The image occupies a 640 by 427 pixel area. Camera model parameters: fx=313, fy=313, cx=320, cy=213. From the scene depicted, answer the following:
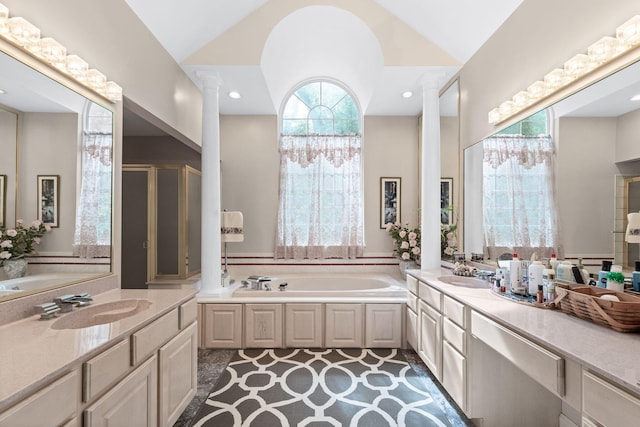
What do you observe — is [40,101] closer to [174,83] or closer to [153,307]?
[153,307]

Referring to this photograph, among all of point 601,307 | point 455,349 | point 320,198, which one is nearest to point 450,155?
point 320,198

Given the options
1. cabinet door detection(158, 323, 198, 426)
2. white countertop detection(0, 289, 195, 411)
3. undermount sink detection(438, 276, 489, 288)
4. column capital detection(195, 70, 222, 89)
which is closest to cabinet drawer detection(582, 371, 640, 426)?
undermount sink detection(438, 276, 489, 288)

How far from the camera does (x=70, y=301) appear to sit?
1.57 metres

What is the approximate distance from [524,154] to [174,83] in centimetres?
295

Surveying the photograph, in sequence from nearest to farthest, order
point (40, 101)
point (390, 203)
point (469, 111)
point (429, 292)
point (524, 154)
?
1. point (40, 101)
2. point (524, 154)
3. point (429, 292)
4. point (469, 111)
5. point (390, 203)

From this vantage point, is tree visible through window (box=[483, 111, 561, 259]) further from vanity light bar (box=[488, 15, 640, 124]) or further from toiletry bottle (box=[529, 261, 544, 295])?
toiletry bottle (box=[529, 261, 544, 295])

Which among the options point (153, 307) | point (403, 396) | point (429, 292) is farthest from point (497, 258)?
point (153, 307)

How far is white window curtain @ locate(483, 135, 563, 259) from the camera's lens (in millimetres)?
1921

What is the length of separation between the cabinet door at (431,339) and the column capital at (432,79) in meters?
2.09

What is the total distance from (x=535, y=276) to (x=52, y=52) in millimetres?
2805

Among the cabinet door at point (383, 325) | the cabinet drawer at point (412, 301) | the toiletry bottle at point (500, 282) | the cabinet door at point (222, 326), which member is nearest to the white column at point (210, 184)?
the cabinet door at point (222, 326)

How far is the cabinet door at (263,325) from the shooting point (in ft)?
9.68

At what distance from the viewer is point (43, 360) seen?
1013 millimetres

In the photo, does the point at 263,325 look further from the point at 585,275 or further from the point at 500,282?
the point at 585,275
